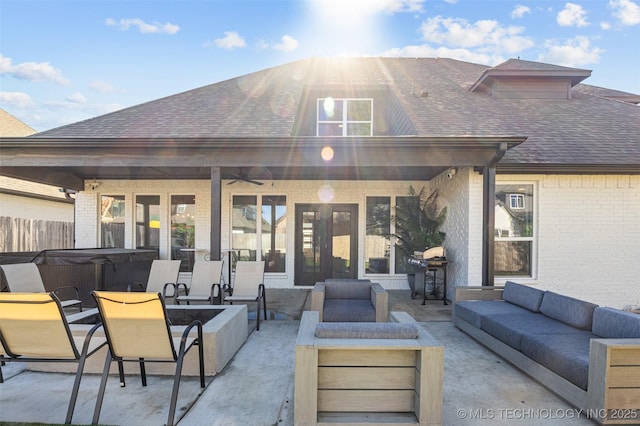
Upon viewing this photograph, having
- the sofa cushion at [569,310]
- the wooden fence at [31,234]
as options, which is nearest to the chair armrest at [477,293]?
the sofa cushion at [569,310]

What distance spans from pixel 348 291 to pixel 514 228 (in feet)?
13.2

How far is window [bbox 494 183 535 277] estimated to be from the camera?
715cm

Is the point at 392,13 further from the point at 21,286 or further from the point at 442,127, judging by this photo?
the point at 21,286

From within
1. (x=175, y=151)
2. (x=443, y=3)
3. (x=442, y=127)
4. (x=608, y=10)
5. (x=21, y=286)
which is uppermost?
(x=443, y=3)

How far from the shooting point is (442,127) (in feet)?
26.2

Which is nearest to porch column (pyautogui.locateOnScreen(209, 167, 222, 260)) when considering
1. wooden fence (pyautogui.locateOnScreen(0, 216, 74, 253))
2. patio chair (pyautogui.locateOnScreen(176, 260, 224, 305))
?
patio chair (pyautogui.locateOnScreen(176, 260, 224, 305))

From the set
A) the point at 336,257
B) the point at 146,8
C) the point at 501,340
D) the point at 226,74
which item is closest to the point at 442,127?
the point at 336,257

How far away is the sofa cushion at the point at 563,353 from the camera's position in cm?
295

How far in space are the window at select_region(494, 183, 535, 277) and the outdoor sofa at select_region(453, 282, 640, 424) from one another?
184cm

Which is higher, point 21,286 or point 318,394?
point 21,286

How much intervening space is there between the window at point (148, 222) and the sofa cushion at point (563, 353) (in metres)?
8.85

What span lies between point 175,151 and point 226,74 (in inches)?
290

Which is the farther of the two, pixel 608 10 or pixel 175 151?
pixel 608 10

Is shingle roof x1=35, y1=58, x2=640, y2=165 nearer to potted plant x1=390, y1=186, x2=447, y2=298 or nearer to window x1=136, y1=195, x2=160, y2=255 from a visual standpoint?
potted plant x1=390, y1=186, x2=447, y2=298
